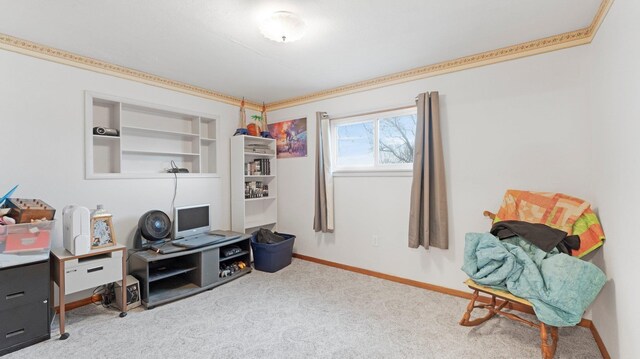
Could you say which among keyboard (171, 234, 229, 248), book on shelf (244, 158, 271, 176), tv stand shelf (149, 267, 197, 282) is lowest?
tv stand shelf (149, 267, 197, 282)

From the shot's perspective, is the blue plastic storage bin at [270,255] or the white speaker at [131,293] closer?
the white speaker at [131,293]

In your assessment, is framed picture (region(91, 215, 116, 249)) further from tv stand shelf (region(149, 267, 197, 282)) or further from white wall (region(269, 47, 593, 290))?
white wall (region(269, 47, 593, 290))

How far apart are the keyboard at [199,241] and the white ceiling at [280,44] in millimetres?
1822

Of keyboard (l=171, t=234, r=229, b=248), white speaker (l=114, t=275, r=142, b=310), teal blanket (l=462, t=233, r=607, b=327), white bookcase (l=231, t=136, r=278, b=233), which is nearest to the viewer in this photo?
teal blanket (l=462, t=233, r=607, b=327)

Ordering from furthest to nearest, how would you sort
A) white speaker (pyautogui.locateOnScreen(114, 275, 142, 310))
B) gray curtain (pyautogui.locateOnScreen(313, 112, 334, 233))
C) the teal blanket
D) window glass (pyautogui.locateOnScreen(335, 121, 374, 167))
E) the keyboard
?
gray curtain (pyautogui.locateOnScreen(313, 112, 334, 233)) < window glass (pyautogui.locateOnScreen(335, 121, 374, 167)) < the keyboard < white speaker (pyautogui.locateOnScreen(114, 275, 142, 310)) < the teal blanket

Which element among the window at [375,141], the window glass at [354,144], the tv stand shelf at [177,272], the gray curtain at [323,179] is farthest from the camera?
the gray curtain at [323,179]

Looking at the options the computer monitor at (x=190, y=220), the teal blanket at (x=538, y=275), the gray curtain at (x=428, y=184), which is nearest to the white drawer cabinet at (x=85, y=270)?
the computer monitor at (x=190, y=220)

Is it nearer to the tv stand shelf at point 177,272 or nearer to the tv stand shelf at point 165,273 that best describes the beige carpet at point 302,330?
the tv stand shelf at point 177,272

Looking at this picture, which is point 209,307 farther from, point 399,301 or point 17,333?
point 399,301

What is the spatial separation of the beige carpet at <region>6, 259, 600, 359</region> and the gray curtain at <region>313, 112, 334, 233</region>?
98 centimetres

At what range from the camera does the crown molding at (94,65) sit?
2.33m

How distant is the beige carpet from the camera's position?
198cm

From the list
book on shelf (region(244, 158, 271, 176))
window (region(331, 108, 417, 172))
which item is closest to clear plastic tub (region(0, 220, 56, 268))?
book on shelf (region(244, 158, 271, 176))

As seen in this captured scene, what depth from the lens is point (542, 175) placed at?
2434mm
